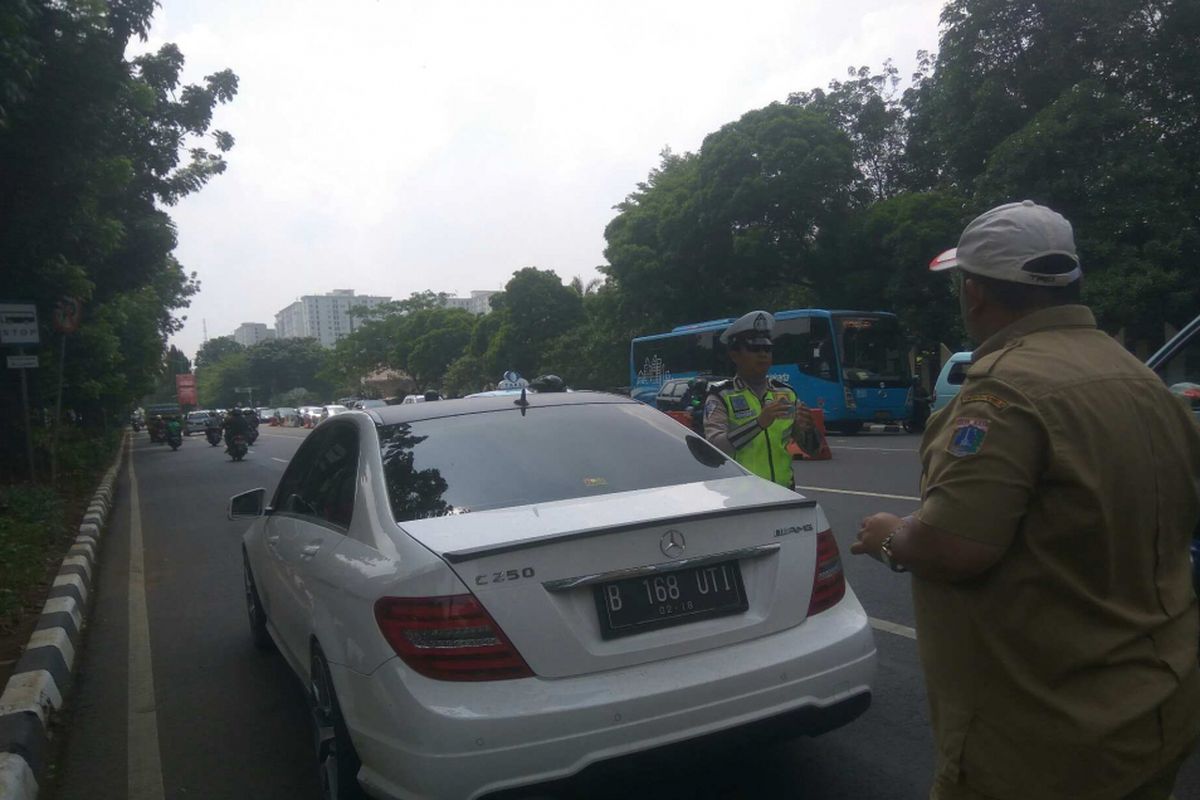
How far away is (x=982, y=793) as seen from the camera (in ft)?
5.46

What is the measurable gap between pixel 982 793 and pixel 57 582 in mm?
7693

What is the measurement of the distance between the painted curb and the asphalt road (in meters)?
0.12

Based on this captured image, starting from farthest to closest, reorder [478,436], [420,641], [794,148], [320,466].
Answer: [794,148] < [320,466] < [478,436] < [420,641]

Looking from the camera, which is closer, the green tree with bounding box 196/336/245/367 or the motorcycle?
the motorcycle

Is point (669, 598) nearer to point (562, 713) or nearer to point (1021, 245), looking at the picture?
point (562, 713)

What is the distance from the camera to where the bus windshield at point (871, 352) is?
2300 centimetres

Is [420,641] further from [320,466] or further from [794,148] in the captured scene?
[794,148]

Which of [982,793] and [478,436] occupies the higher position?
[478,436]

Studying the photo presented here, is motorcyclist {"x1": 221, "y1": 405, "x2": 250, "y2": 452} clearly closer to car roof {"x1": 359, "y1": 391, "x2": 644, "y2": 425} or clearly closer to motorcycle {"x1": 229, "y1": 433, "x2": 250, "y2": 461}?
motorcycle {"x1": 229, "y1": 433, "x2": 250, "y2": 461}

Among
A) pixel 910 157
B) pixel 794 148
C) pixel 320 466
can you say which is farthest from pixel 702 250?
pixel 320 466

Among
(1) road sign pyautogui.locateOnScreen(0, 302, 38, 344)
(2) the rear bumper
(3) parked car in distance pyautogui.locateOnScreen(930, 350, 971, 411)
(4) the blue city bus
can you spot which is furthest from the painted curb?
(4) the blue city bus

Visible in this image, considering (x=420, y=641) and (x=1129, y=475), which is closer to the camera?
(x=1129, y=475)

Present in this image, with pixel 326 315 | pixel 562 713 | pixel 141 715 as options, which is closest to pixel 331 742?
pixel 562 713

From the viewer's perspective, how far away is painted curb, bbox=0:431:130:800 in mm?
3844
